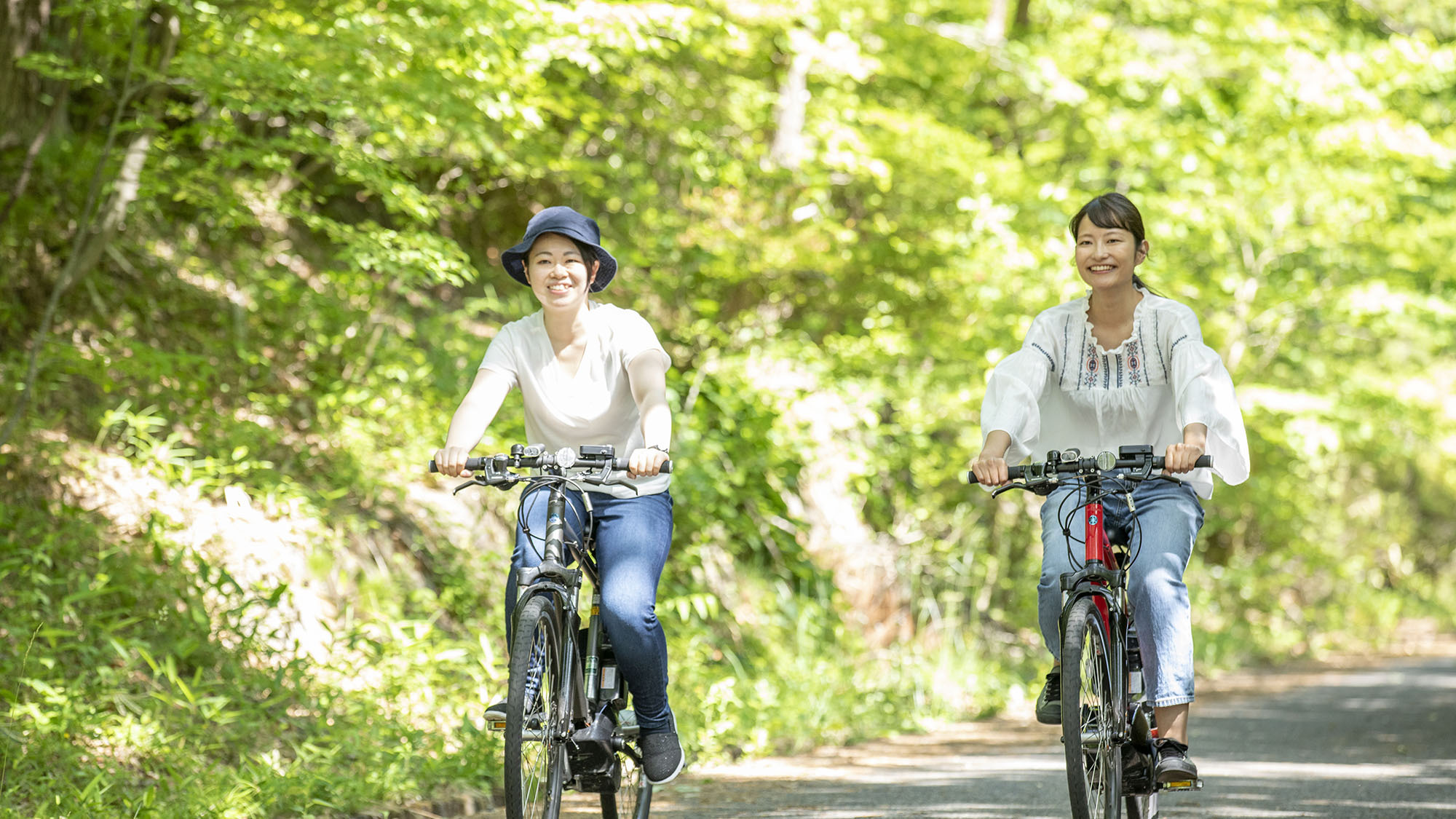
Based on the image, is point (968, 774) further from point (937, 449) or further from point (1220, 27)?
point (1220, 27)

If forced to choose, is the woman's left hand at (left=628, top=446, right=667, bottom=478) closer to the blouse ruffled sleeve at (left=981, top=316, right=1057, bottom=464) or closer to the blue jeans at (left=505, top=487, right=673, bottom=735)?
the blue jeans at (left=505, top=487, right=673, bottom=735)

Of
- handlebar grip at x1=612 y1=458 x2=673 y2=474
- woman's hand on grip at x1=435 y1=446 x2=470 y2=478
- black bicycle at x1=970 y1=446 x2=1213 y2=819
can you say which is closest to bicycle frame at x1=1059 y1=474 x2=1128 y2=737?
black bicycle at x1=970 y1=446 x2=1213 y2=819

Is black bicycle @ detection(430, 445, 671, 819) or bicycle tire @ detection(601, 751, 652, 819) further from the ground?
black bicycle @ detection(430, 445, 671, 819)

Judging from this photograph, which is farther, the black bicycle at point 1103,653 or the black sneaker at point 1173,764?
the black sneaker at point 1173,764

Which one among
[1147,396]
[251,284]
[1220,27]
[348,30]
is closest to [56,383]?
[251,284]

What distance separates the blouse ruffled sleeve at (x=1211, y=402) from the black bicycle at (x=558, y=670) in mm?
1552

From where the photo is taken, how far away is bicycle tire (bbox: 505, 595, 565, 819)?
11.7 ft

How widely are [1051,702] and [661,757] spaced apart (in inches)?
47.4

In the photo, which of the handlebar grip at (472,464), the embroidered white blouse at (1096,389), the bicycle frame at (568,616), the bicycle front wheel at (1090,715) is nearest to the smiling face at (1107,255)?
the embroidered white blouse at (1096,389)

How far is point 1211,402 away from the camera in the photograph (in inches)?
155

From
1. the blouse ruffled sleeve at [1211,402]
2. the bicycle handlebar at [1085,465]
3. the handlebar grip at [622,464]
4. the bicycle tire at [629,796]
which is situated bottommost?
the bicycle tire at [629,796]

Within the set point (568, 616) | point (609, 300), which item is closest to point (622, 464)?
point (568, 616)

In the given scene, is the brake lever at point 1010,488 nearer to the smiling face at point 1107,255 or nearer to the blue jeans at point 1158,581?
the blue jeans at point 1158,581

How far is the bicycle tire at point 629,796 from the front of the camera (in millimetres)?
4219
